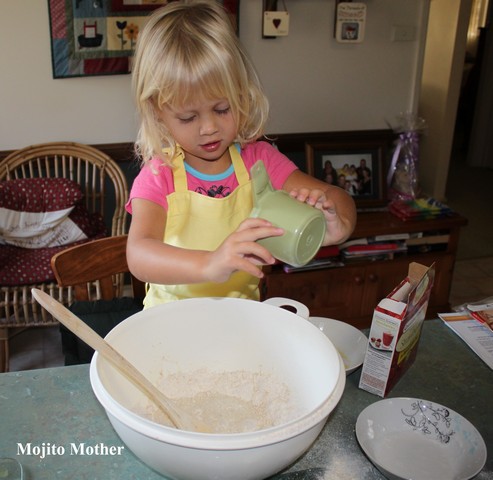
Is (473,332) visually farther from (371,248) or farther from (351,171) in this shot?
(351,171)

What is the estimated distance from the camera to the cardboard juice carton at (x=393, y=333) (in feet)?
3.10

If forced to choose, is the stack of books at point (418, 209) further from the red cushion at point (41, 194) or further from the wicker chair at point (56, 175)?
the red cushion at point (41, 194)

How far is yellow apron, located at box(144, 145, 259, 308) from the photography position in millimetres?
1195

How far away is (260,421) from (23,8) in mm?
2151

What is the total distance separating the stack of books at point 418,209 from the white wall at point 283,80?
1.79 feet

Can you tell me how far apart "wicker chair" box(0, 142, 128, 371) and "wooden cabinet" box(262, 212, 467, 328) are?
0.78 m

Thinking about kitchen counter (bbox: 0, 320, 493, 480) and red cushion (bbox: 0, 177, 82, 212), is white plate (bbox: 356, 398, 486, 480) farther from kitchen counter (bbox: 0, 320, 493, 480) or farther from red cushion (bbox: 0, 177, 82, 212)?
red cushion (bbox: 0, 177, 82, 212)

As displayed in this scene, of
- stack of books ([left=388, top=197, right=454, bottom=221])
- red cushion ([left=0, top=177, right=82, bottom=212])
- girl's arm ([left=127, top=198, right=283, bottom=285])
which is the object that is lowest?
stack of books ([left=388, top=197, right=454, bottom=221])

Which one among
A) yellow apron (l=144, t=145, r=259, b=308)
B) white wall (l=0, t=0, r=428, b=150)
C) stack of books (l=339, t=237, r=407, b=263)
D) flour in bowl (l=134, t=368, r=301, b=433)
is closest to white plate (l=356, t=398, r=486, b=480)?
flour in bowl (l=134, t=368, r=301, b=433)

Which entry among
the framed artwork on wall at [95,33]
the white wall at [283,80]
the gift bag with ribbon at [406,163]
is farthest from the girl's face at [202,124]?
the gift bag with ribbon at [406,163]

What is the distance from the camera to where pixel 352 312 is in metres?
2.61

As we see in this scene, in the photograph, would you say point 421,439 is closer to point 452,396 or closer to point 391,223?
point 452,396

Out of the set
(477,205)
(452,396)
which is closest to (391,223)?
(452,396)

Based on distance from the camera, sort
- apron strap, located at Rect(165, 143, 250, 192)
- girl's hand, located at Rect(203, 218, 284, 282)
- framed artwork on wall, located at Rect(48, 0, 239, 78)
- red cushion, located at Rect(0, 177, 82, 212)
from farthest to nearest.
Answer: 1. framed artwork on wall, located at Rect(48, 0, 239, 78)
2. red cushion, located at Rect(0, 177, 82, 212)
3. apron strap, located at Rect(165, 143, 250, 192)
4. girl's hand, located at Rect(203, 218, 284, 282)
